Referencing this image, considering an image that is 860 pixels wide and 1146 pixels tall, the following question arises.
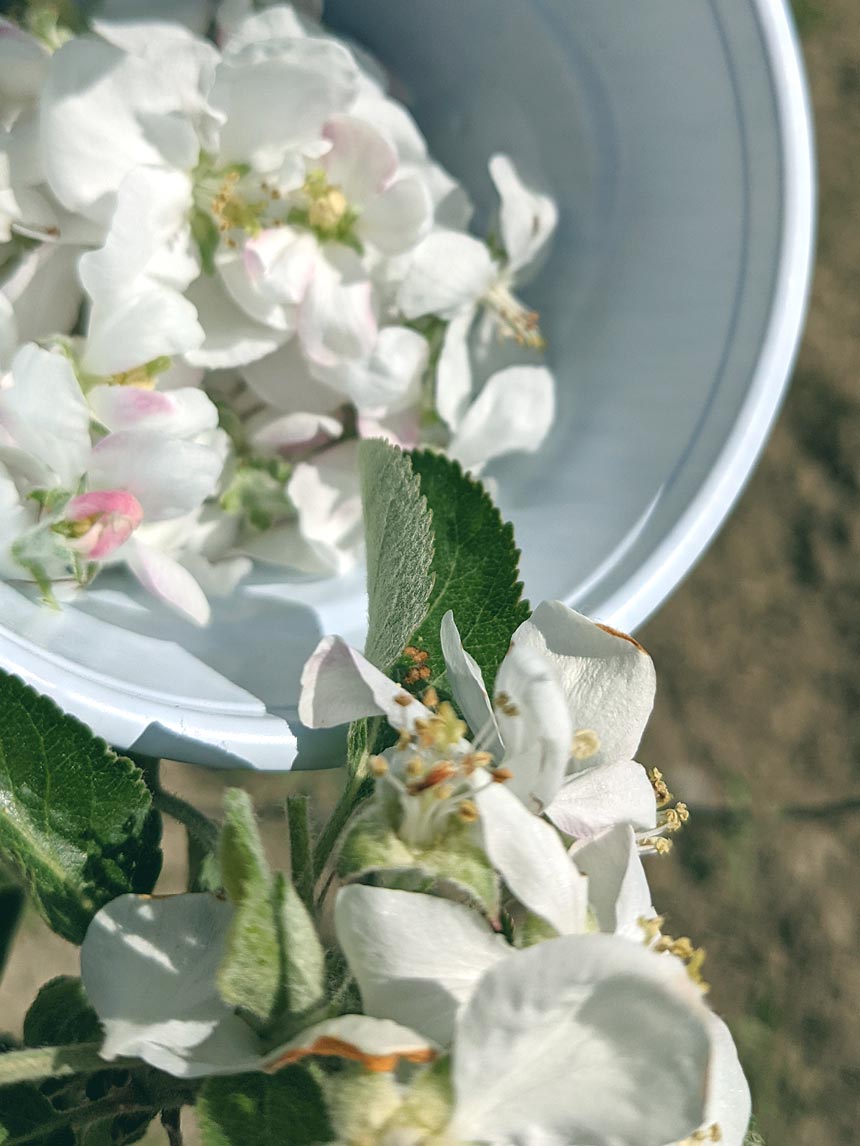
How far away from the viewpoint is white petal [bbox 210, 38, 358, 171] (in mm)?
491

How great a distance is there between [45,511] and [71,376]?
0.05 metres

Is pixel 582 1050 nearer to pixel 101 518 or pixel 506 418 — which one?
pixel 101 518

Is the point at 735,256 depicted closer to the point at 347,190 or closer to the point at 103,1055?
the point at 347,190

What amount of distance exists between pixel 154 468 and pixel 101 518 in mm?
28

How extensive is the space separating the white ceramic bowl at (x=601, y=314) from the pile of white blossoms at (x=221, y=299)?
1.1 inches

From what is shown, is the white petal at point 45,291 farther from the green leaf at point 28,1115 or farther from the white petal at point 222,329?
the green leaf at point 28,1115

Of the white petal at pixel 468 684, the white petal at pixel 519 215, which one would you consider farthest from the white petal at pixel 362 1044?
the white petal at pixel 519 215

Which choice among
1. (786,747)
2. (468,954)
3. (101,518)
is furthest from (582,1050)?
(786,747)

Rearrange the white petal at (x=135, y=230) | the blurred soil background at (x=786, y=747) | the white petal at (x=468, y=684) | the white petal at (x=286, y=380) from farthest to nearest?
the blurred soil background at (x=786, y=747), the white petal at (x=286, y=380), the white petal at (x=135, y=230), the white petal at (x=468, y=684)

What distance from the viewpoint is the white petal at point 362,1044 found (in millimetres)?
264

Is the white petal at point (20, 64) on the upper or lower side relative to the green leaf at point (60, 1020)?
upper

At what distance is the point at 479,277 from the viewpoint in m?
0.59

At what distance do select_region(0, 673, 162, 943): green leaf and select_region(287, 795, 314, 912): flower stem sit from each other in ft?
0.24

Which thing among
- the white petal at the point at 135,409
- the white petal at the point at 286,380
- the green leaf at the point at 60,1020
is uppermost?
the white petal at the point at 135,409
